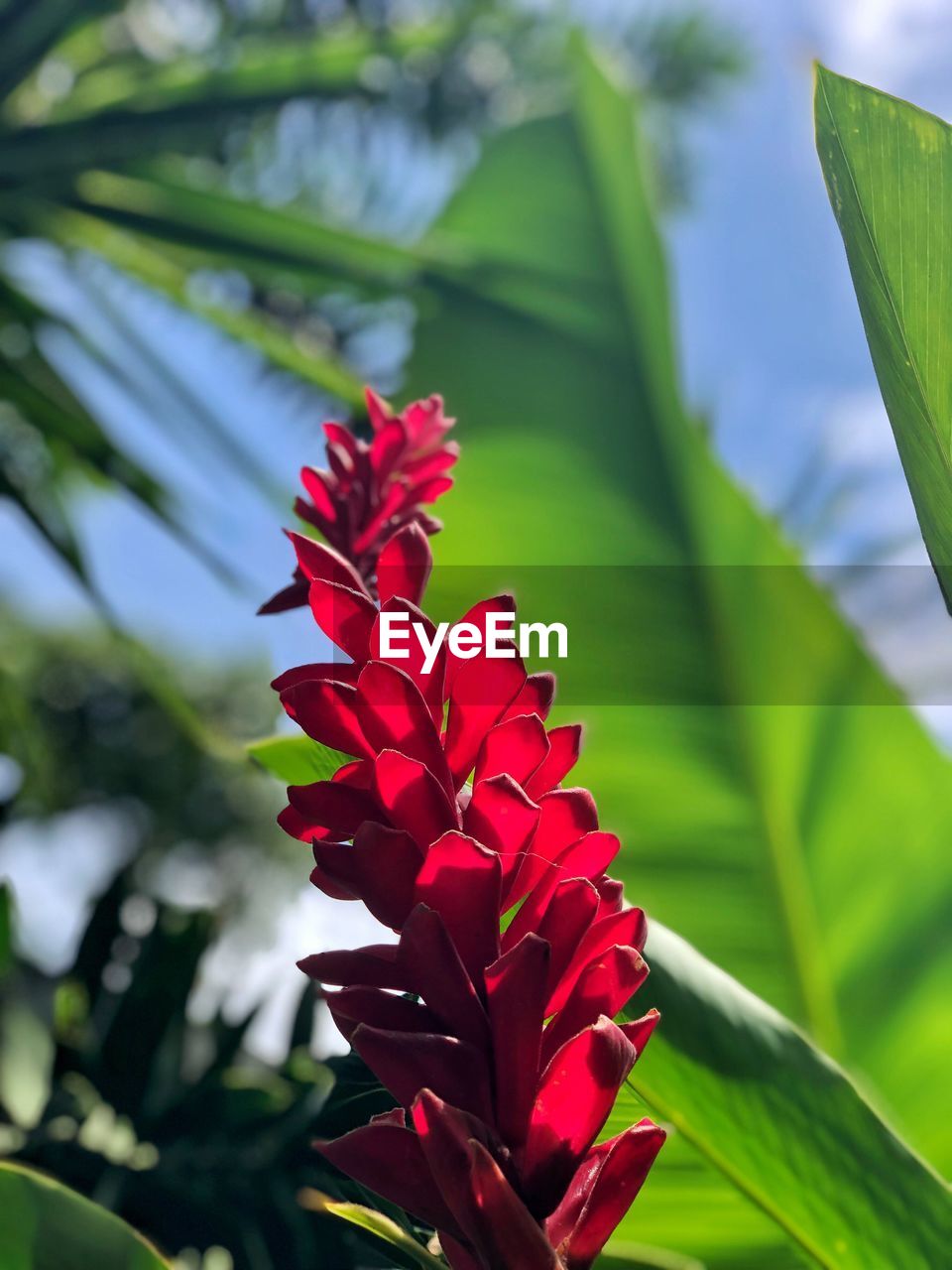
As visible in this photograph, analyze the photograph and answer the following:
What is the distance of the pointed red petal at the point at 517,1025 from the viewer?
10.2 inches

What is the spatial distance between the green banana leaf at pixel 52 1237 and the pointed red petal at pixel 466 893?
16 centimetres

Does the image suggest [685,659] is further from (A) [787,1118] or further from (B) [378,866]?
(B) [378,866]

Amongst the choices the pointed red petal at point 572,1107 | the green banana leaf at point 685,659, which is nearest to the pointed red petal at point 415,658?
the pointed red petal at point 572,1107

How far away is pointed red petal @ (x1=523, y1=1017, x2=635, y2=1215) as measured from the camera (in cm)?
26

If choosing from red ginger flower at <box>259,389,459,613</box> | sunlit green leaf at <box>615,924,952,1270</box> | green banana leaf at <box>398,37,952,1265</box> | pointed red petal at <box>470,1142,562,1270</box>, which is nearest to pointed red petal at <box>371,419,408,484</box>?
red ginger flower at <box>259,389,459,613</box>

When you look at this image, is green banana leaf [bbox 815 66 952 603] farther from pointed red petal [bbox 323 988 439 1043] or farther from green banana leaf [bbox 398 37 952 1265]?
green banana leaf [bbox 398 37 952 1265]

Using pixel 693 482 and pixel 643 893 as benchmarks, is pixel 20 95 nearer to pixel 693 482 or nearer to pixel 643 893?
pixel 693 482

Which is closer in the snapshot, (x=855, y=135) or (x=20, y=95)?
(x=855, y=135)

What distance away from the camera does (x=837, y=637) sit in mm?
1270

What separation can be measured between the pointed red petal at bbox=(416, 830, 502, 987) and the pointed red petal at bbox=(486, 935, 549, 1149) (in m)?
0.01

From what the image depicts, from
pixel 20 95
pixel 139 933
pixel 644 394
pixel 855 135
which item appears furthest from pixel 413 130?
pixel 855 135

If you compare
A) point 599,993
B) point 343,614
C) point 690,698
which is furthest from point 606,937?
point 690,698

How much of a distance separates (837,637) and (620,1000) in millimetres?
1058

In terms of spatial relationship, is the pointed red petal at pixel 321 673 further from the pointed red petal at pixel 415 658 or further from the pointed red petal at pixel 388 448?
the pointed red petal at pixel 388 448
